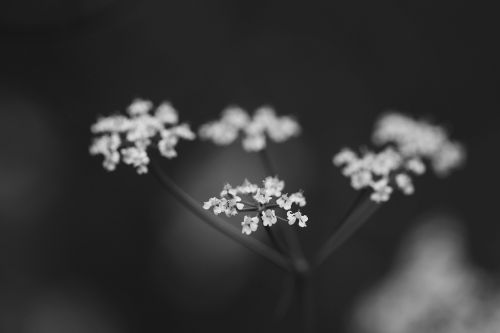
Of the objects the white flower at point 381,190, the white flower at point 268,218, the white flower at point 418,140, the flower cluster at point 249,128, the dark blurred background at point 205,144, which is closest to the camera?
the white flower at point 268,218

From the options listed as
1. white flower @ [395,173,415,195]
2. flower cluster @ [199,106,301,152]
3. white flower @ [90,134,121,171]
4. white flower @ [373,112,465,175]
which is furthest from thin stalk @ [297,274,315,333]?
white flower @ [90,134,121,171]

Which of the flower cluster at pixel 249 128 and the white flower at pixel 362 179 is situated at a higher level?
the flower cluster at pixel 249 128

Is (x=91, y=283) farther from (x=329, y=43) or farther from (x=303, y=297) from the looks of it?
(x=329, y=43)

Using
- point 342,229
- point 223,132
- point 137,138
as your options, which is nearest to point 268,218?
point 342,229

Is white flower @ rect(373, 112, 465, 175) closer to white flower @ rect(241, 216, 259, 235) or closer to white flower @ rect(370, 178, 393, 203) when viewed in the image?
white flower @ rect(370, 178, 393, 203)

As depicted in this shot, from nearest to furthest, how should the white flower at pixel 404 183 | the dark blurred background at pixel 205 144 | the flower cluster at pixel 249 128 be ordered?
the white flower at pixel 404 183 < the flower cluster at pixel 249 128 < the dark blurred background at pixel 205 144

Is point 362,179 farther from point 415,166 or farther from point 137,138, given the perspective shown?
point 137,138

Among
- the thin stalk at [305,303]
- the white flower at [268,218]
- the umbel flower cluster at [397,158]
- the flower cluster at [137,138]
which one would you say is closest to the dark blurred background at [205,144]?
the umbel flower cluster at [397,158]

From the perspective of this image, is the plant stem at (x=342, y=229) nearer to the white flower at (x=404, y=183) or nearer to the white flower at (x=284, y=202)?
the white flower at (x=404, y=183)
